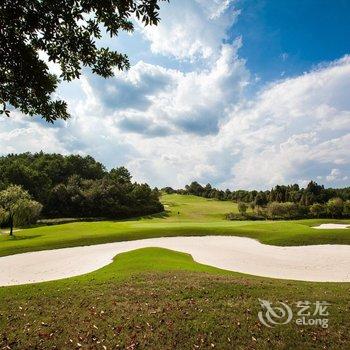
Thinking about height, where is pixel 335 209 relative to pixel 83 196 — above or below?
below

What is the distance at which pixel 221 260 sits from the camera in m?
28.5

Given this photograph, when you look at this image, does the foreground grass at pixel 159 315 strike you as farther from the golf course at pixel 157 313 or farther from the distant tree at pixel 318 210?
the distant tree at pixel 318 210

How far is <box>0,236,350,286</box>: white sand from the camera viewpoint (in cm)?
2442

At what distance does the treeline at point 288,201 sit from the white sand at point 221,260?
62836mm

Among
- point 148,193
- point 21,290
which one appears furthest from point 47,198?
point 21,290

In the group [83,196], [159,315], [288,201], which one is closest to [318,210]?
[288,201]

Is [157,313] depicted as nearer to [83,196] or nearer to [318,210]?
[83,196]

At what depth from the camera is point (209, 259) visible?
94.1ft

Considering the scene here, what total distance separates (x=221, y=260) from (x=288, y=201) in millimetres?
104898

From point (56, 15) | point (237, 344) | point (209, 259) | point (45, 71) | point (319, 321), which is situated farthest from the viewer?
point (209, 259)

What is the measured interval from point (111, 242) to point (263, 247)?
15281 mm

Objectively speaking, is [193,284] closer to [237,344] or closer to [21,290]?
[237,344]

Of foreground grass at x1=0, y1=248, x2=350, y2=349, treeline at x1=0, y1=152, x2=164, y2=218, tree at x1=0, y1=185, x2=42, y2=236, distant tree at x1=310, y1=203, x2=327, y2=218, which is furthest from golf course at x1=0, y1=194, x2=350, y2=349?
distant tree at x1=310, y1=203, x2=327, y2=218

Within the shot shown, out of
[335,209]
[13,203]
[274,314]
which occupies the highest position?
[13,203]
